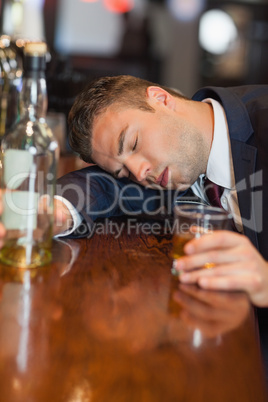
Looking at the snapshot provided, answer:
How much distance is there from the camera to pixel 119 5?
7.05 m

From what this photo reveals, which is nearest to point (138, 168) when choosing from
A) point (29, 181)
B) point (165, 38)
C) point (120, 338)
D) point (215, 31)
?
point (29, 181)

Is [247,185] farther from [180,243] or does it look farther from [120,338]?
[120,338]

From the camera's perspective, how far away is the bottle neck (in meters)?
0.84

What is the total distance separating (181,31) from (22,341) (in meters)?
7.25

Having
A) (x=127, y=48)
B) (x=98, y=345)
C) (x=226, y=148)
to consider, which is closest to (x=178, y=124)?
(x=226, y=148)

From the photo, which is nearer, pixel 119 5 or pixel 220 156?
pixel 220 156

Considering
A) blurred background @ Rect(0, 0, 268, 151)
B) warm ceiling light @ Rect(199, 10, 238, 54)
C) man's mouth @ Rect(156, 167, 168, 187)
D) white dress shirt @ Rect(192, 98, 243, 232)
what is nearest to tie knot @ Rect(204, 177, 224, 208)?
white dress shirt @ Rect(192, 98, 243, 232)

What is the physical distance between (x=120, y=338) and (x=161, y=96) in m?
1.07

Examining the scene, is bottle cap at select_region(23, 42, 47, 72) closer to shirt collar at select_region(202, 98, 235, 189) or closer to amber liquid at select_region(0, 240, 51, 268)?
amber liquid at select_region(0, 240, 51, 268)

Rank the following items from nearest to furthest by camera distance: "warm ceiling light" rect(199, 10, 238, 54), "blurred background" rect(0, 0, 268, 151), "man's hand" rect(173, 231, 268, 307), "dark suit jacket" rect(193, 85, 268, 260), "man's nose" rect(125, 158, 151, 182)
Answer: "man's hand" rect(173, 231, 268, 307) < "dark suit jacket" rect(193, 85, 268, 260) < "man's nose" rect(125, 158, 151, 182) < "blurred background" rect(0, 0, 268, 151) < "warm ceiling light" rect(199, 10, 238, 54)

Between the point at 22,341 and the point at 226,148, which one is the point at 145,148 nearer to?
the point at 226,148

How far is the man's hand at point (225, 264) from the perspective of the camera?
0.79m

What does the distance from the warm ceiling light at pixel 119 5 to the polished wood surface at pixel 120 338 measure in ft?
21.8

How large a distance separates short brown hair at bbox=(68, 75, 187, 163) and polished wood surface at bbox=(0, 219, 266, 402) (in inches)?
25.2
